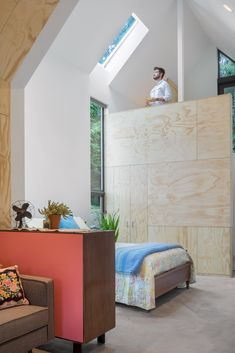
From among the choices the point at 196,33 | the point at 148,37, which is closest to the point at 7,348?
the point at 148,37

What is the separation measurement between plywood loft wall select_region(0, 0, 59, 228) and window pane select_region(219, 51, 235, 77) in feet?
18.1

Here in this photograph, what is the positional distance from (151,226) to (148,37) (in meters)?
3.64

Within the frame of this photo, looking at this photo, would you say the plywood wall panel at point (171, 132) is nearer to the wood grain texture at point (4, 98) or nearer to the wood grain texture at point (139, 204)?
the wood grain texture at point (139, 204)

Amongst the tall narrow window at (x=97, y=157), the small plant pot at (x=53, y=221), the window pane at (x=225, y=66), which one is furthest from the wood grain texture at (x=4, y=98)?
the window pane at (x=225, y=66)

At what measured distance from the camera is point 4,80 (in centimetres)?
344

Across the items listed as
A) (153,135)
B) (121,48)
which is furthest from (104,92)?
(153,135)

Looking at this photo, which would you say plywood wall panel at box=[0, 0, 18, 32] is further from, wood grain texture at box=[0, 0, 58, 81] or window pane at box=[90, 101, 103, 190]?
window pane at box=[90, 101, 103, 190]

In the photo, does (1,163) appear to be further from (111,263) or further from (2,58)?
(111,263)

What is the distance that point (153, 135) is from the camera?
6457 millimetres

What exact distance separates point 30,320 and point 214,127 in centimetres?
448

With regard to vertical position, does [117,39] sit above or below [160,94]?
above

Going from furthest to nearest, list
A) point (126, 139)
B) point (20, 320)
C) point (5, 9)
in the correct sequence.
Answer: point (126, 139)
point (5, 9)
point (20, 320)

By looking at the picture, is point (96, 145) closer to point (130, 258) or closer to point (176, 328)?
point (130, 258)

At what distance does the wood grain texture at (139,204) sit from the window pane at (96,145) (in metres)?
0.72
